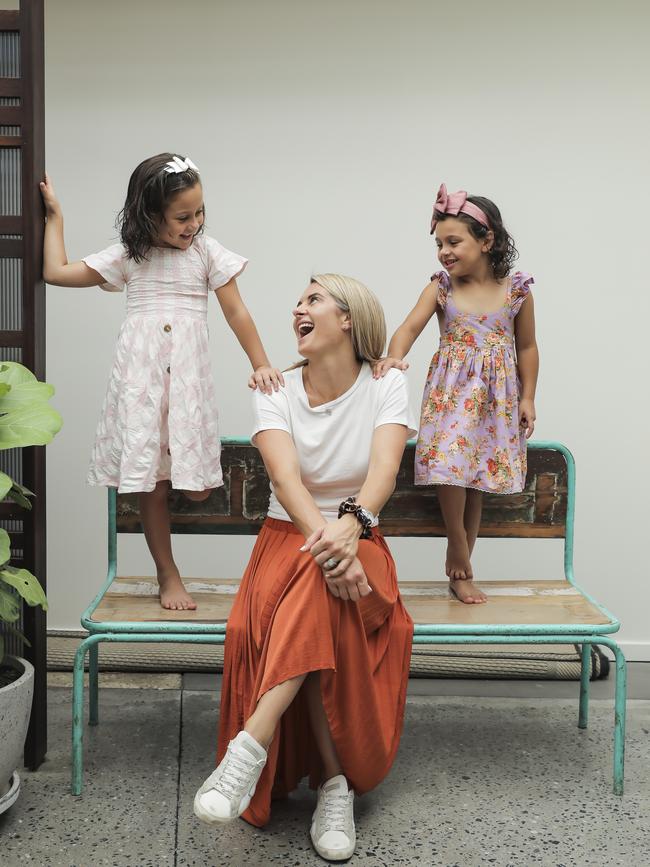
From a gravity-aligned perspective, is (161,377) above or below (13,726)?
above

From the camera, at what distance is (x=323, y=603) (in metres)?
2.61

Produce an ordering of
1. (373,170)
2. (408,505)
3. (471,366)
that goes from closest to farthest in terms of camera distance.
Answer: (471,366)
(408,505)
(373,170)

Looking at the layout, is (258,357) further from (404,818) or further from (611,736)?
(611,736)

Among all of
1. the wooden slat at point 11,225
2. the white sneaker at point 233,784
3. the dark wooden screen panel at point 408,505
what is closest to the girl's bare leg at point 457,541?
the dark wooden screen panel at point 408,505

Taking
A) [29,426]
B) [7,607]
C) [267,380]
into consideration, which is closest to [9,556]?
[7,607]

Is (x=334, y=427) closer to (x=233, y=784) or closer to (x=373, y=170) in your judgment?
(x=233, y=784)

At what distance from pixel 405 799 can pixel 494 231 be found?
177 centimetres

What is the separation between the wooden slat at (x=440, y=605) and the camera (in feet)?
9.85

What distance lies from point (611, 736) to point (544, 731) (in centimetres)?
22

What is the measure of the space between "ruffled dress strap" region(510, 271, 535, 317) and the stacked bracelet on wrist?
100cm

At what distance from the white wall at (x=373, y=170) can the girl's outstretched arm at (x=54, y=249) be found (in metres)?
1.16

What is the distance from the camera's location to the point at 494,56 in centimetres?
409

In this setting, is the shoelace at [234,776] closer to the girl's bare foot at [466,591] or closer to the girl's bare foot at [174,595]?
the girl's bare foot at [174,595]

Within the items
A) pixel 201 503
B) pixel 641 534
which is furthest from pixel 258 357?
pixel 641 534
